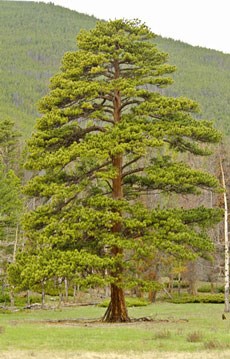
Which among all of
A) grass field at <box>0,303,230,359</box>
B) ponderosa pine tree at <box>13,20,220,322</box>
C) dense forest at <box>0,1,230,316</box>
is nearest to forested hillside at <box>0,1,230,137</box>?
dense forest at <box>0,1,230,316</box>

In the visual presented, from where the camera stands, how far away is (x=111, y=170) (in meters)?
25.1

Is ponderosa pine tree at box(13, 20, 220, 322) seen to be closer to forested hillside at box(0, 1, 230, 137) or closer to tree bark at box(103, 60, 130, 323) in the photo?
tree bark at box(103, 60, 130, 323)


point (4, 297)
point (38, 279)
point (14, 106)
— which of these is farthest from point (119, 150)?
point (14, 106)

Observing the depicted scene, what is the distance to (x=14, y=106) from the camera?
15800cm

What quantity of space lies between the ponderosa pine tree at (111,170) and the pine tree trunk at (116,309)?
0.13 feet

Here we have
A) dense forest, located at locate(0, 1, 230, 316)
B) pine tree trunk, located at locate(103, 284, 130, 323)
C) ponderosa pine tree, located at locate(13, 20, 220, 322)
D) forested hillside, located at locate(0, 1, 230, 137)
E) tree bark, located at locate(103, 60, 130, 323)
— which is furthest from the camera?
forested hillside, located at locate(0, 1, 230, 137)

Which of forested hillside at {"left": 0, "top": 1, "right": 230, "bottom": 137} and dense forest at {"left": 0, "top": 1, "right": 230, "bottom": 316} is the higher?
forested hillside at {"left": 0, "top": 1, "right": 230, "bottom": 137}

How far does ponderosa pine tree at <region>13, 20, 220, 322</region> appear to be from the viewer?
24109 millimetres

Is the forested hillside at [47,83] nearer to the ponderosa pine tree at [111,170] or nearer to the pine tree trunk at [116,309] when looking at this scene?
the ponderosa pine tree at [111,170]

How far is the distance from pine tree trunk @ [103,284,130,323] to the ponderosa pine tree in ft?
0.13

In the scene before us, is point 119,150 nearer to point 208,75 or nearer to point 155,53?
point 155,53

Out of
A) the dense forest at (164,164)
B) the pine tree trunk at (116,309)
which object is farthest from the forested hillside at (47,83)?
the pine tree trunk at (116,309)

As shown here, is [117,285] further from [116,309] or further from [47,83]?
[47,83]

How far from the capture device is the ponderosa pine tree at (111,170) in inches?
949
